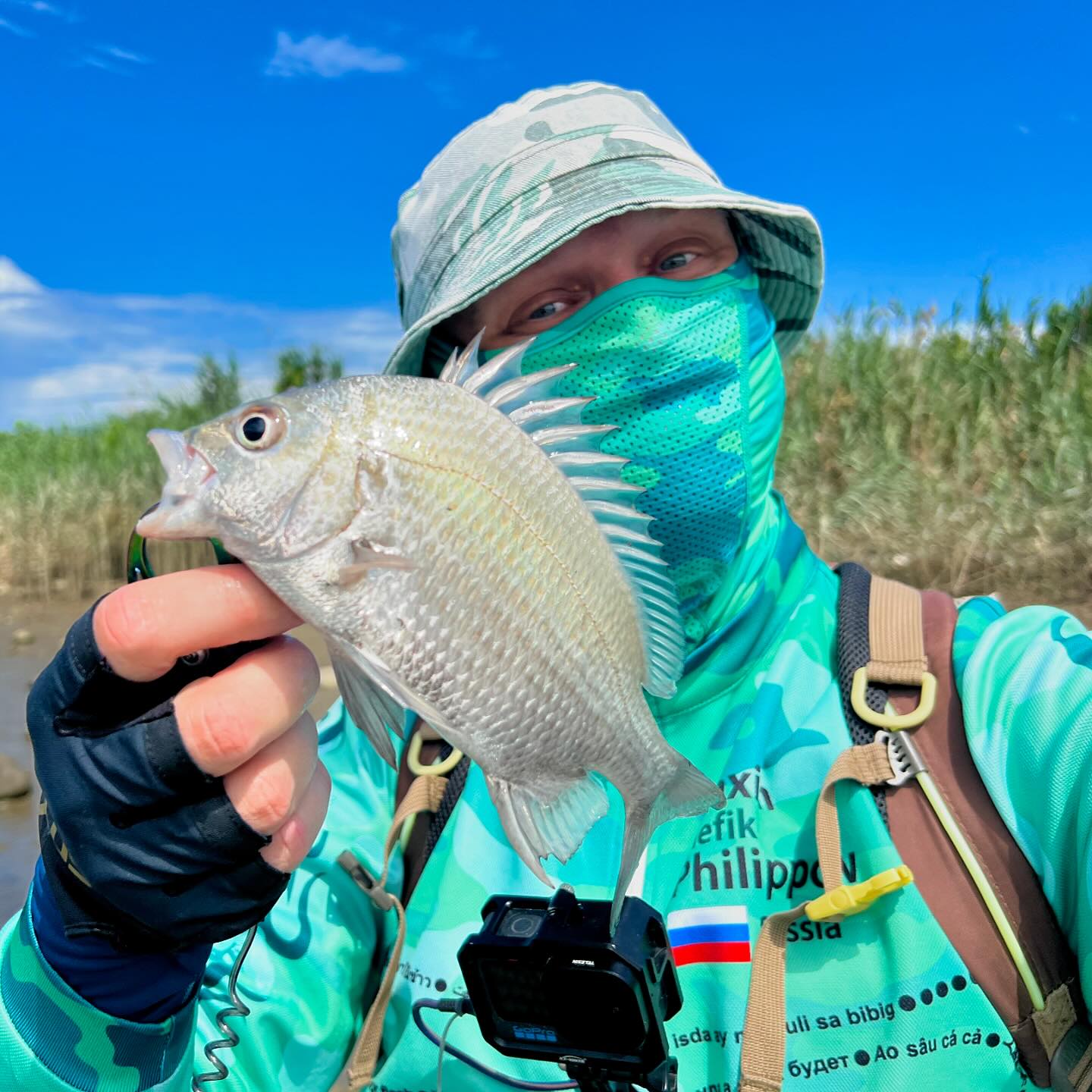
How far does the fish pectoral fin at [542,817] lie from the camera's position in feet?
3.54

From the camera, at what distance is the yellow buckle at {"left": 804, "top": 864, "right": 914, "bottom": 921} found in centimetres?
134

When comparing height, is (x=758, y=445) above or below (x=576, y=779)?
above

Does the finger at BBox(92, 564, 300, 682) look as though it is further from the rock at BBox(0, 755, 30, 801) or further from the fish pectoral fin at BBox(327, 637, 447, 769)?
the rock at BBox(0, 755, 30, 801)

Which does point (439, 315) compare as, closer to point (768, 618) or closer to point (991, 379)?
point (768, 618)

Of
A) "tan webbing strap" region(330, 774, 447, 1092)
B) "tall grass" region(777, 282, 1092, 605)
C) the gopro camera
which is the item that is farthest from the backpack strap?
"tall grass" region(777, 282, 1092, 605)

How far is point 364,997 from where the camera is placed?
185 cm

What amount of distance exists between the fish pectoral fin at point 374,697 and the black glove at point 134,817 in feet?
0.40

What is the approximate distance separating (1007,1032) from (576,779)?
0.77 m

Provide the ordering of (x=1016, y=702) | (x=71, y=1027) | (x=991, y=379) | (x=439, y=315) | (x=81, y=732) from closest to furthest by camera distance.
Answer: (x=81, y=732)
(x=71, y=1027)
(x=1016, y=702)
(x=439, y=315)
(x=991, y=379)

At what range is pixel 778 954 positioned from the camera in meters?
1.38

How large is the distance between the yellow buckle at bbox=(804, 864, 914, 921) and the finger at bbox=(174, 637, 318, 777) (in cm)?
85

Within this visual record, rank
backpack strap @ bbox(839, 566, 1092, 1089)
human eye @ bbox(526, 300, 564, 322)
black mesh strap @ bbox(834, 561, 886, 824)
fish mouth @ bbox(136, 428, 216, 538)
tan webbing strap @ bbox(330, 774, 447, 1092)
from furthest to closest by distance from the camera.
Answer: human eye @ bbox(526, 300, 564, 322), tan webbing strap @ bbox(330, 774, 447, 1092), black mesh strap @ bbox(834, 561, 886, 824), backpack strap @ bbox(839, 566, 1092, 1089), fish mouth @ bbox(136, 428, 216, 538)

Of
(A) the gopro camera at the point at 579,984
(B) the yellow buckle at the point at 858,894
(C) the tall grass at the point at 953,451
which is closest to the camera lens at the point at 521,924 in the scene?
(A) the gopro camera at the point at 579,984

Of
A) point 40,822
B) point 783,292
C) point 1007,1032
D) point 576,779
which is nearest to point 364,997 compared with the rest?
point 40,822
